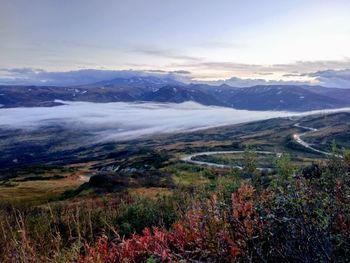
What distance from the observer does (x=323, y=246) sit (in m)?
6.30

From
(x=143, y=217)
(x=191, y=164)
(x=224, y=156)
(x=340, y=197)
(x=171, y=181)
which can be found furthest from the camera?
(x=224, y=156)

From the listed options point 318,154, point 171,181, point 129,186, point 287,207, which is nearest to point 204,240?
point 287,207

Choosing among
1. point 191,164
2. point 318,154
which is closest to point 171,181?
point 191,164

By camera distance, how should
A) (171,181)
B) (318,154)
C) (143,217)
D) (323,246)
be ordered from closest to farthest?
(323,246), (143,217), (171,181), (318,154)

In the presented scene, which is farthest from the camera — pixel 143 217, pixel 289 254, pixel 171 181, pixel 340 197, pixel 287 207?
pixel 171 181

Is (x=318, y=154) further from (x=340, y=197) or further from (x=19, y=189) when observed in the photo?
(x=340, y=197)

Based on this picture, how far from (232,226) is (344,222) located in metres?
1.93

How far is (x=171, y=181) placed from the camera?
108 meters

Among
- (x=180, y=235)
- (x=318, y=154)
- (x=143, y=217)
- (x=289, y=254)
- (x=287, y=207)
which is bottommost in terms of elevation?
(x=318, y=154)

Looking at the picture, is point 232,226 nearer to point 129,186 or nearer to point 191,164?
point 129,186

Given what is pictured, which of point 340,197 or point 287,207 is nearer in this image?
point 287,207

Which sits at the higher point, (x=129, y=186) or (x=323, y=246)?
(x=323, y=246)

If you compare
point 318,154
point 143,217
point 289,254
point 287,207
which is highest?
point 287,207

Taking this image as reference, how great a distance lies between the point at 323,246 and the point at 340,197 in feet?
6.60
